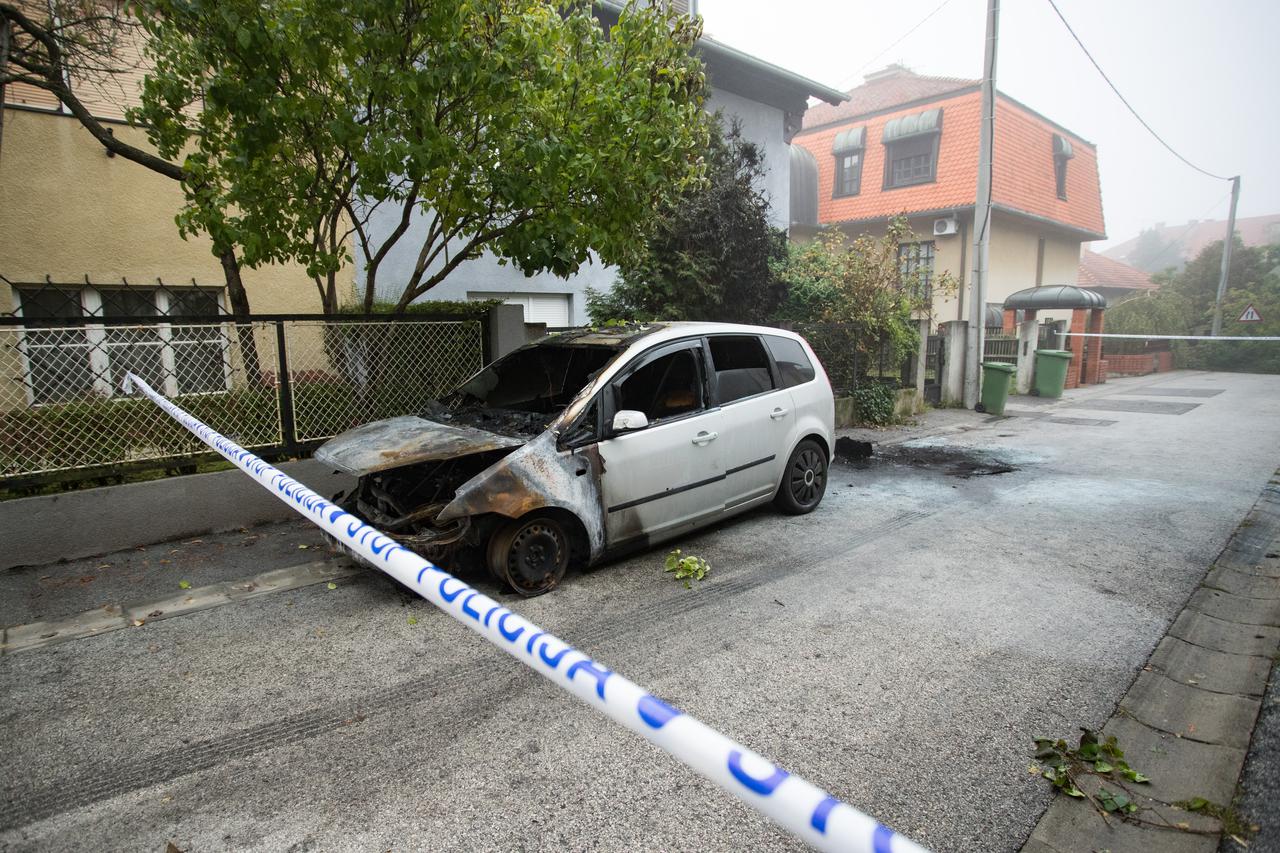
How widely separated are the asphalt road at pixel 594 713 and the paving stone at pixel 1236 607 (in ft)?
0.37

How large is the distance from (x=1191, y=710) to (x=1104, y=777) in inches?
34.0

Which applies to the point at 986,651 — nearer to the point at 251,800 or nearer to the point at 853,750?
the point at 853,750

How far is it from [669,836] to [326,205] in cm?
537

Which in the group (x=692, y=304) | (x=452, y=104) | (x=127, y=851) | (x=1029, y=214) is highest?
(x=1029, y=214)

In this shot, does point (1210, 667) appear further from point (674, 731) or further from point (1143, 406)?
point (1143, 406)

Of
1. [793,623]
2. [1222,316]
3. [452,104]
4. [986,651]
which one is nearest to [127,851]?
[793,623]

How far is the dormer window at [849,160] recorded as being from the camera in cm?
2342

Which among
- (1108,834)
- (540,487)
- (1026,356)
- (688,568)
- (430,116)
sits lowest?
(1108,834)

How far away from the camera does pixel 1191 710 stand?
3.10 m

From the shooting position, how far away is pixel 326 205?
18.6ft

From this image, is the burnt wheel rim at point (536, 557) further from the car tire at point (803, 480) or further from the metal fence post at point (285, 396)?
the metal fence post at point (285, 396)

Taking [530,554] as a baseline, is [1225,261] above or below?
above

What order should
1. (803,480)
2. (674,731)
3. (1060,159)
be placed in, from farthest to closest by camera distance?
(1060,159) → (803,480) → (674,731)

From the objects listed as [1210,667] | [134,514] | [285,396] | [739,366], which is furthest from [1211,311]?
[134,514]
